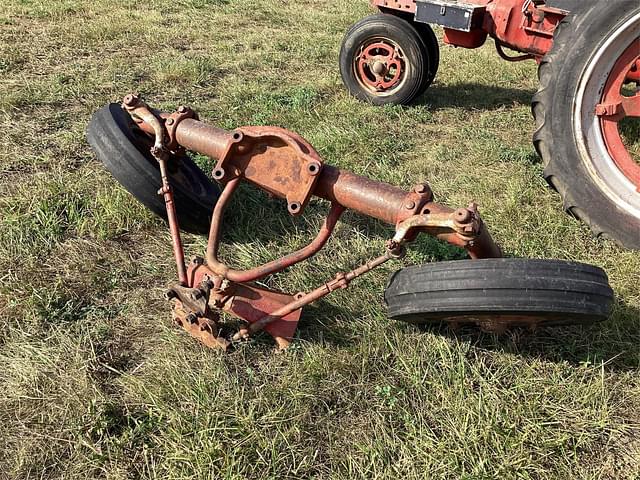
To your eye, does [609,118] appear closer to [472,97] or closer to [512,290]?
[512,290]

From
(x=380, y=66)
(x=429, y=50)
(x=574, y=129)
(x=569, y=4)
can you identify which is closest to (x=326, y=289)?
(x=574, y=129)

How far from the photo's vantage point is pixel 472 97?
5129 mm

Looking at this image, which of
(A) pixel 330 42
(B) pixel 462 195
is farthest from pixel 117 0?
(B) pixel 462 195

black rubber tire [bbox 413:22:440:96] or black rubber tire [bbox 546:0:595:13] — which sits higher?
black rubber tire [bbox 546:0:595:13]

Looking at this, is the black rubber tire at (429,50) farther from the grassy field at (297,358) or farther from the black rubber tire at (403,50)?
the grassy field at (297,358)

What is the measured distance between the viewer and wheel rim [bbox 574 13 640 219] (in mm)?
2680

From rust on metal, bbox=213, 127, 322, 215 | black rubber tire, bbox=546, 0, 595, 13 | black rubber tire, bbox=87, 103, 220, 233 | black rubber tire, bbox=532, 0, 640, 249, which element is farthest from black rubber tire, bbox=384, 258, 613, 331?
black rubber tire, bbox=546, 0, 595, 13

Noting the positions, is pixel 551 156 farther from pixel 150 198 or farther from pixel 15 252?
pixel 15 252

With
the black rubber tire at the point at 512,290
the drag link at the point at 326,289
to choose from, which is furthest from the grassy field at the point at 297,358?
the black rubber tire at the point at 512,290

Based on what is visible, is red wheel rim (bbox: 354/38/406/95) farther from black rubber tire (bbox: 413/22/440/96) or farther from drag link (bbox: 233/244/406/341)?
drag link (bbox: 233/244/406/341)

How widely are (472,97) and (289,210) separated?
12.2ft

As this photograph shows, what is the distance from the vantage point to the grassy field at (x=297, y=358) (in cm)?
188

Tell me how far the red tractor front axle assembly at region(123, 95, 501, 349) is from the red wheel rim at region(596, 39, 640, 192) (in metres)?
1.23

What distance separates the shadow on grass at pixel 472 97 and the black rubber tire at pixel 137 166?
280 centimetres
